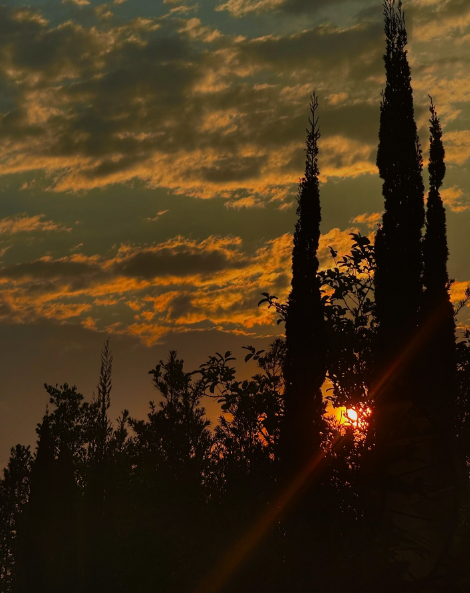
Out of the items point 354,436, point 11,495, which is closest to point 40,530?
point 11,495

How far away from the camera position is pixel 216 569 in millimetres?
22078

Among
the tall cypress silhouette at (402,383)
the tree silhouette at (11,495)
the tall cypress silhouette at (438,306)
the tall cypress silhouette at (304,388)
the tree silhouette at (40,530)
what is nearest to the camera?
the tall cypress silhouette at (402,383)


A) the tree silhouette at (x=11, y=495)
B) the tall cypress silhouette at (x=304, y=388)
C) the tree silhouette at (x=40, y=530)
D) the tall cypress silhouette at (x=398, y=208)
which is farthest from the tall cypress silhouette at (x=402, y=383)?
the tree silhouette at (x=11, y=495)

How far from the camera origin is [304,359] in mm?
21531

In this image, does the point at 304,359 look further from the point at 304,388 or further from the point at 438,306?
the point at 438,306

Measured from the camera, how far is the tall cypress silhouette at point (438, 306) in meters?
18.0

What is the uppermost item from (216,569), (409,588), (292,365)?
(292,365)

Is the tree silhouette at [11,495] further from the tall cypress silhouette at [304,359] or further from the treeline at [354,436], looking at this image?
the tall cypress silhouette at [304,359]

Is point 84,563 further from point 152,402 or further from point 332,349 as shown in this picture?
point 332,349

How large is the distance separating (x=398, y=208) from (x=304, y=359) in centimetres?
536

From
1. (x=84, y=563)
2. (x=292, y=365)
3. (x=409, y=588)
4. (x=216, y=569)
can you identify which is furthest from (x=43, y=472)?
(x=409, y=588)

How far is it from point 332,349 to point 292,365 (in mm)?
2365

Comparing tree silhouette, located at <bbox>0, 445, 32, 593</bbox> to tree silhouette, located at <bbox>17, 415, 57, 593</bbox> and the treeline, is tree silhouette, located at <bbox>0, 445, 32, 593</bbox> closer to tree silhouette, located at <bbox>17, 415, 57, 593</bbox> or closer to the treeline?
tree silhouette, located at <bbox>17, 415, 57, 593</bbox>

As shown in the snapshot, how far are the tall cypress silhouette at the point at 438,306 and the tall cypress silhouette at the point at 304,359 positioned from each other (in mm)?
3117
